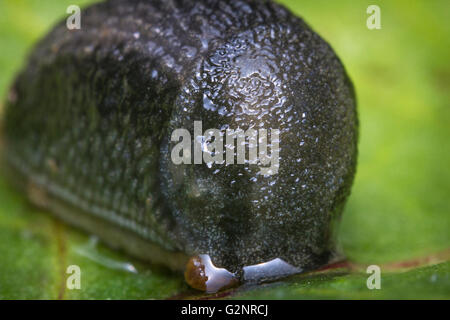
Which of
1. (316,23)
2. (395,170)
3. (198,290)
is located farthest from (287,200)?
(316,23)

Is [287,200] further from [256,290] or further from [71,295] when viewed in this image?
[71,295]

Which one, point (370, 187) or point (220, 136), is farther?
point (370, 187)
